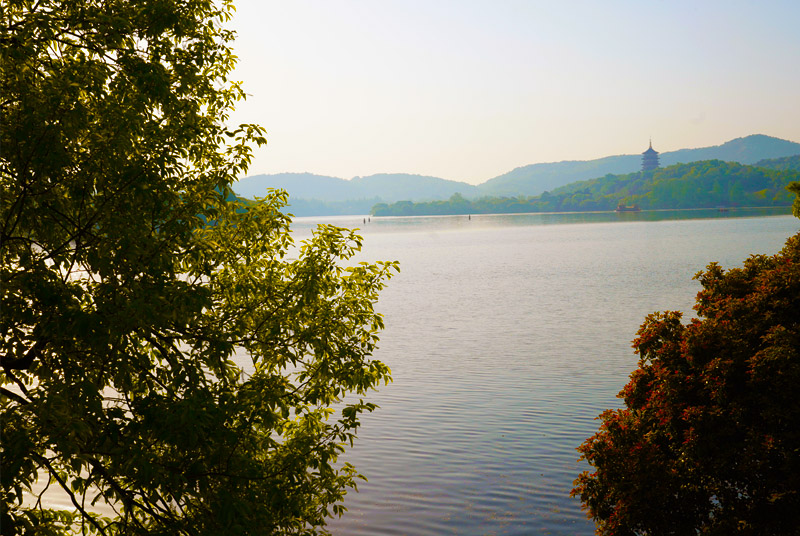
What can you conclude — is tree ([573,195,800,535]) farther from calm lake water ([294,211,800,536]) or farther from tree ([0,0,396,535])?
tree ([0,0,396,535])

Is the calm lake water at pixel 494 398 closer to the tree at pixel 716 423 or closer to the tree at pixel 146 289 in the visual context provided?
the tree at pixel 716 423

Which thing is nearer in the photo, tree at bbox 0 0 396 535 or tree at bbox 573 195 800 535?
tree at bbox 0 0 396 535

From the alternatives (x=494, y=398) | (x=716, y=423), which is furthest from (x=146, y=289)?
(x=494, y=398)

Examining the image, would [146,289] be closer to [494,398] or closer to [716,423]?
[716,423]

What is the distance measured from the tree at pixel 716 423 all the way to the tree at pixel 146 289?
4327 millimetres

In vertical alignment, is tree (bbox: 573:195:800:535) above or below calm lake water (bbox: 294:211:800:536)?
above

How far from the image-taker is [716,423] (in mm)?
9578

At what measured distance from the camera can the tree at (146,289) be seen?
22.5 ft

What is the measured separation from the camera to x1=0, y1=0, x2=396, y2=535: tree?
685cm

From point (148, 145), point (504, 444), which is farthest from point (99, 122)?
point (504, 444)

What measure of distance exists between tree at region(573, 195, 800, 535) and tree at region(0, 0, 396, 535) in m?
4.33

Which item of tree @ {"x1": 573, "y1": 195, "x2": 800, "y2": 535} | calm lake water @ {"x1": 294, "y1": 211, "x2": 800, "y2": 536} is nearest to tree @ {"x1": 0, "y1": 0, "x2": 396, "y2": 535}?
tree @ {"x1": 573, "y1": 195, "x2": 800, "y2": 535}

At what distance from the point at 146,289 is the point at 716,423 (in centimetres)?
782

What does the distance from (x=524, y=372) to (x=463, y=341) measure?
7.36 meters
